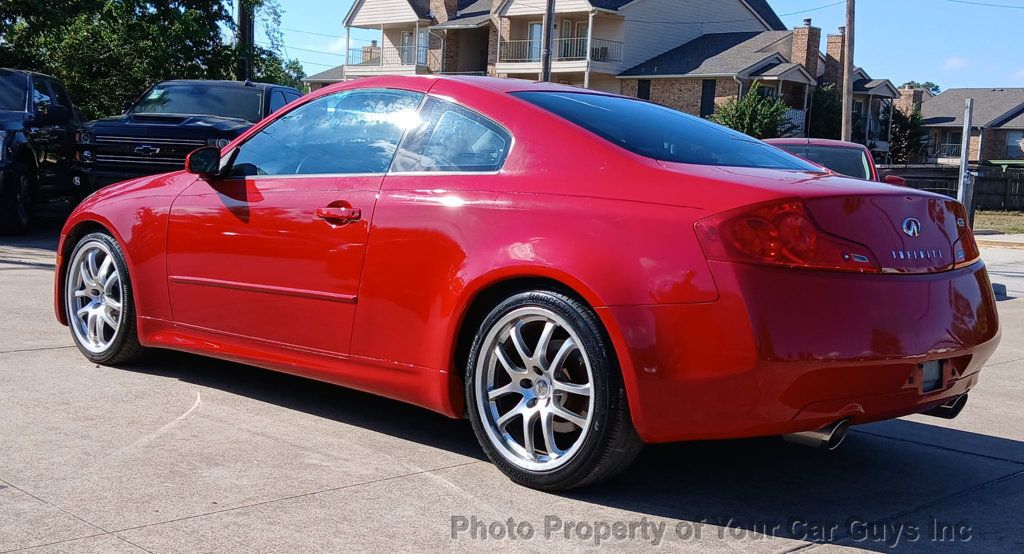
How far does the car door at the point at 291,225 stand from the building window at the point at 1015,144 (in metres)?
69.8

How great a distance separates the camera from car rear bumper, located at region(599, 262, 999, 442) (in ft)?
11.8

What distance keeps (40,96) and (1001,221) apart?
89.3ft

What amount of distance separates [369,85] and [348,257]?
0.89 metres

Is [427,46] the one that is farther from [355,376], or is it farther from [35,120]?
[355,376]

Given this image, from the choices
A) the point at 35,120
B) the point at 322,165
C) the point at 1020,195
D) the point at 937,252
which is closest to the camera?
the point at 937,252

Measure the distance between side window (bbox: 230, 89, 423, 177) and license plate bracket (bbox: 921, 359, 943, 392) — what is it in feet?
7.50

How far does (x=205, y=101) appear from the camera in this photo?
13.1 metres

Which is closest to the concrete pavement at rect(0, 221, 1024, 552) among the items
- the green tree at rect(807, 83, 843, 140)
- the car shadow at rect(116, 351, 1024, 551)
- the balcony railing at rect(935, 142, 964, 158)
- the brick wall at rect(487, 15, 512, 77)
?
the car shadow at rect(116, 351, 1024, 551)

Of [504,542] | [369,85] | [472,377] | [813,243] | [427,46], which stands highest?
[427,46]

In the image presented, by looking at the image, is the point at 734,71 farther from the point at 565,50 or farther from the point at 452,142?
the point at 452,142

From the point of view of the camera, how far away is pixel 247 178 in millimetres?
5227

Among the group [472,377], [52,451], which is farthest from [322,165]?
[52,451]

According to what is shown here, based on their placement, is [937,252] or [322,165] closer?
[937,252]

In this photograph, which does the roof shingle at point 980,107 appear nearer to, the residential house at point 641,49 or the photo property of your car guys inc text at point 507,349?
the residential house at point 641,49
